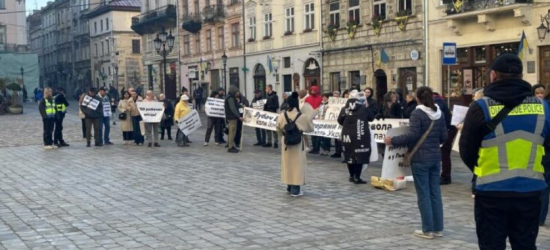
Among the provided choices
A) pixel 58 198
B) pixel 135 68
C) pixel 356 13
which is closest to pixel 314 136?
pixel 58 198

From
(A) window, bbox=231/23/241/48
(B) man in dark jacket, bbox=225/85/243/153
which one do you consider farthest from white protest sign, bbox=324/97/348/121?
(A) window, bbox=231/23/241/48

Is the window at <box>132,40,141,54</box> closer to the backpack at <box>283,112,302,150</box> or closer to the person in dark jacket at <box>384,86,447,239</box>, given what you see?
the backpack at <box>283,112,302,150</box>

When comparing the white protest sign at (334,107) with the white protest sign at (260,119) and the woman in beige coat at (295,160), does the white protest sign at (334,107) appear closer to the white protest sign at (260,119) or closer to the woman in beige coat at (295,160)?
the white protest sign at (260,119)

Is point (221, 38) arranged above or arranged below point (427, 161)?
above

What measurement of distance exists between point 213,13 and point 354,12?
17.3 meters

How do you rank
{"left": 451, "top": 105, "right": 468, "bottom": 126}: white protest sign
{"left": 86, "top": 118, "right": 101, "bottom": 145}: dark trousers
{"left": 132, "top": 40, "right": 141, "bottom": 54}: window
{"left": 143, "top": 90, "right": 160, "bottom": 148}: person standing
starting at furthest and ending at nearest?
{"left": 132, "top": 40, "right": 141, "bottom": 54}: window, {"left": 86, "top": 118, "right": 101, "bottom": 145}: dark trousers, {"left": 143, "top": 90, "right": 160, "bottom": 148}: person standing, {"left": 451, "top": 105, "right": 468, "bottom": 126}: white protest sign

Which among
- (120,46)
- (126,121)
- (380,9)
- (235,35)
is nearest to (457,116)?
(126,121)

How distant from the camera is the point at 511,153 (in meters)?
5.01

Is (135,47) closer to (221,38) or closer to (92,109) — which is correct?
(221,38)

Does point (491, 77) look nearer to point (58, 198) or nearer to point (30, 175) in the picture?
point (58, 198)

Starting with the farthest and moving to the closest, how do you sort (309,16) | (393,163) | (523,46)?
(309,16), (523,46), (393,163)

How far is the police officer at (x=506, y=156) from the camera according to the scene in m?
4.89

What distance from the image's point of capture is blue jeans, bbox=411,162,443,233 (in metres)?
8.20

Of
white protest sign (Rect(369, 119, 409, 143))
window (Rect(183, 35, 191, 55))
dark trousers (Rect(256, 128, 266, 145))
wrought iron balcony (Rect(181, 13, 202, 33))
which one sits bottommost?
dark trousers (Rect(256, 128, 266, 145))
